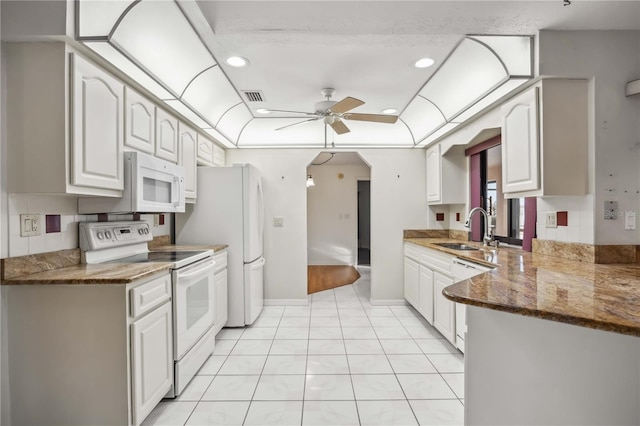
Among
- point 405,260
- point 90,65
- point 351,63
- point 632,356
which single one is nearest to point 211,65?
point 90,65

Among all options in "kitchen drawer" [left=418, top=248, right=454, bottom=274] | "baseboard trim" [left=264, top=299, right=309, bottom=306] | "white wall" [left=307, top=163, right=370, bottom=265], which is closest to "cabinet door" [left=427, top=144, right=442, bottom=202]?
"kitchen drawer" [left=418, top=248, right=454, bottom=274]

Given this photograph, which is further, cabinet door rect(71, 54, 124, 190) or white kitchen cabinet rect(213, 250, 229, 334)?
white kitchen cabinet rect(213, 250, 229, 334)

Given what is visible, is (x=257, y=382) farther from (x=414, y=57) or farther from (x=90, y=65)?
(x=414, y=57)

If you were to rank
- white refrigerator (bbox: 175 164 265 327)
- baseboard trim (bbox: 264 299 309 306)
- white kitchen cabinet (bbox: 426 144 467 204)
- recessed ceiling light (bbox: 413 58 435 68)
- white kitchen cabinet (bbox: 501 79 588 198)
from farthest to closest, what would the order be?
1. baseboard trim (bbox: 264 299 309 306)
2. white kitchen cabinet (bbox: 426 144 467 204)
3. white refrigerator (bbox: 175 164 265 327)
4. recessed ceiling light (bbox: 413 58 435 68)
5. white kitchen cabinet (bbox: 501 79 588 198)

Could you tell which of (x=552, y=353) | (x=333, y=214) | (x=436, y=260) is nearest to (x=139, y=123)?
(x=552, y=353)

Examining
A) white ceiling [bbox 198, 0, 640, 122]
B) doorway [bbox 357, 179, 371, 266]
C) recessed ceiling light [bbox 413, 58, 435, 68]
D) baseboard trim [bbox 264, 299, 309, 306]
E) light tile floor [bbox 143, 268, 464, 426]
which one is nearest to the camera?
white ceiling [bbox 198, 0, 640, 122]

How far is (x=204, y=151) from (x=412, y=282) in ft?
9.44

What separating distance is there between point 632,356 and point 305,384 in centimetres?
178

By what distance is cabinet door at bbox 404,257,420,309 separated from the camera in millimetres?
3553

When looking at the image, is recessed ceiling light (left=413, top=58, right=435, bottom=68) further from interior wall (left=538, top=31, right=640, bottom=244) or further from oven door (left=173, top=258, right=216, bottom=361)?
oven door (left=173, top=258, right=216, bottom=361)

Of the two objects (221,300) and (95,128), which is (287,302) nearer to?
(221,300)

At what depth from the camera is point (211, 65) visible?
238 centimetres

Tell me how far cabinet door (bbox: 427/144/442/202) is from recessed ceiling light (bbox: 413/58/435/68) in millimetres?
1532

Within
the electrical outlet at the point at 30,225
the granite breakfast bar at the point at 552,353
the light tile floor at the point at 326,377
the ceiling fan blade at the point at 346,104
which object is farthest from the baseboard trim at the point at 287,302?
the granite breakfast bar at the point at 552,353
